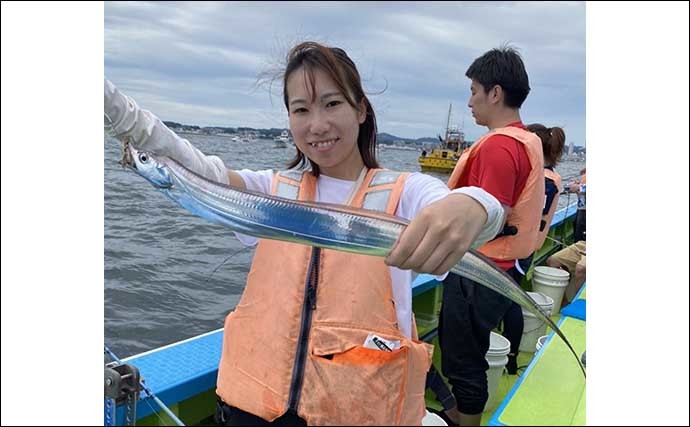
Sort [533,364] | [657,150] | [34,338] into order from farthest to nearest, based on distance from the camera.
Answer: [34,338] → [533,364] → [657,150]

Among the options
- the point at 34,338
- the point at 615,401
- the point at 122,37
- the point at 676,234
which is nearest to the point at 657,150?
the point at 676,234

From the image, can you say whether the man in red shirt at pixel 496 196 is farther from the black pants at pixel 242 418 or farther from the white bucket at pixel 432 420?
the black pants at pixel 242 418

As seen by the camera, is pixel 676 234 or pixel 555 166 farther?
pixel 555 166

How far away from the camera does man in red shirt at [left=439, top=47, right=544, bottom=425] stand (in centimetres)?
83

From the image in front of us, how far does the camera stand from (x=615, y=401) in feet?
2.47

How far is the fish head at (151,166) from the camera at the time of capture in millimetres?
777

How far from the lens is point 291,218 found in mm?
721

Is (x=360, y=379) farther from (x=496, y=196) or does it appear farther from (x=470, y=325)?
(x=496, y=196)

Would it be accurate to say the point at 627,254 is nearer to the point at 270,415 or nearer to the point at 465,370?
the point at 465,370

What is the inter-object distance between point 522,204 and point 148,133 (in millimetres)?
588

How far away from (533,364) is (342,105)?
47cm

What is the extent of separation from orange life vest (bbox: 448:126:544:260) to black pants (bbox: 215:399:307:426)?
0.39 metres

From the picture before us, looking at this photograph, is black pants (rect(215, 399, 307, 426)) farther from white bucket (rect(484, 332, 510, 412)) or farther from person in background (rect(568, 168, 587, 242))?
person in background (rect(568, 168, 587, 242))

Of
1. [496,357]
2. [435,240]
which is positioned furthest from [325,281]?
[496,357]
